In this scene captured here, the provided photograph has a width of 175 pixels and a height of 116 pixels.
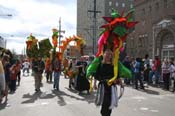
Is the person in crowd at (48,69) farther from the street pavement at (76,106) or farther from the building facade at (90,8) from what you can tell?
the building facade at (90,8)

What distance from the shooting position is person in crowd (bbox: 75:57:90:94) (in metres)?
17.0

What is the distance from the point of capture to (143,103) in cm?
1373

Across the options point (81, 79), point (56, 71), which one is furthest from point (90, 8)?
point (81, 79)

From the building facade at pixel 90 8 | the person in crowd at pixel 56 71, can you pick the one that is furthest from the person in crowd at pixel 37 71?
the building facade at pixel 90 8

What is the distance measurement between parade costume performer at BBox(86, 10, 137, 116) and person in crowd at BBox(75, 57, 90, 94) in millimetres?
8369

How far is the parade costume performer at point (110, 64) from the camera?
8.13m

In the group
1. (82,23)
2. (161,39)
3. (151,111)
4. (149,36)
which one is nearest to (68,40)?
(151,111)

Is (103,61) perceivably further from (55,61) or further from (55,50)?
(55,50)

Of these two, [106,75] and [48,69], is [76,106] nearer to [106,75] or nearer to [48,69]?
[106,75]

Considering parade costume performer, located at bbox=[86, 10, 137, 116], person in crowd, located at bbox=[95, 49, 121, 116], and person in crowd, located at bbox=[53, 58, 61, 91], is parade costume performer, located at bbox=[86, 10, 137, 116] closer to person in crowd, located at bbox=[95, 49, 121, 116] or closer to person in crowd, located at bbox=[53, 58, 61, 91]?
person in crowd, located at bbox=[95, 49, 121, 116]

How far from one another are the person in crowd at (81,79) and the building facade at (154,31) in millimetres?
28831

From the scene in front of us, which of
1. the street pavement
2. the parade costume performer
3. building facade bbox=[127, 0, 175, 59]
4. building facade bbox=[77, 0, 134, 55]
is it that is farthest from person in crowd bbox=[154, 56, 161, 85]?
building facade bbox=[77, 0, 134, 55]

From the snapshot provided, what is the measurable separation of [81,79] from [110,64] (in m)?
9.09

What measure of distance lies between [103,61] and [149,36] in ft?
151
